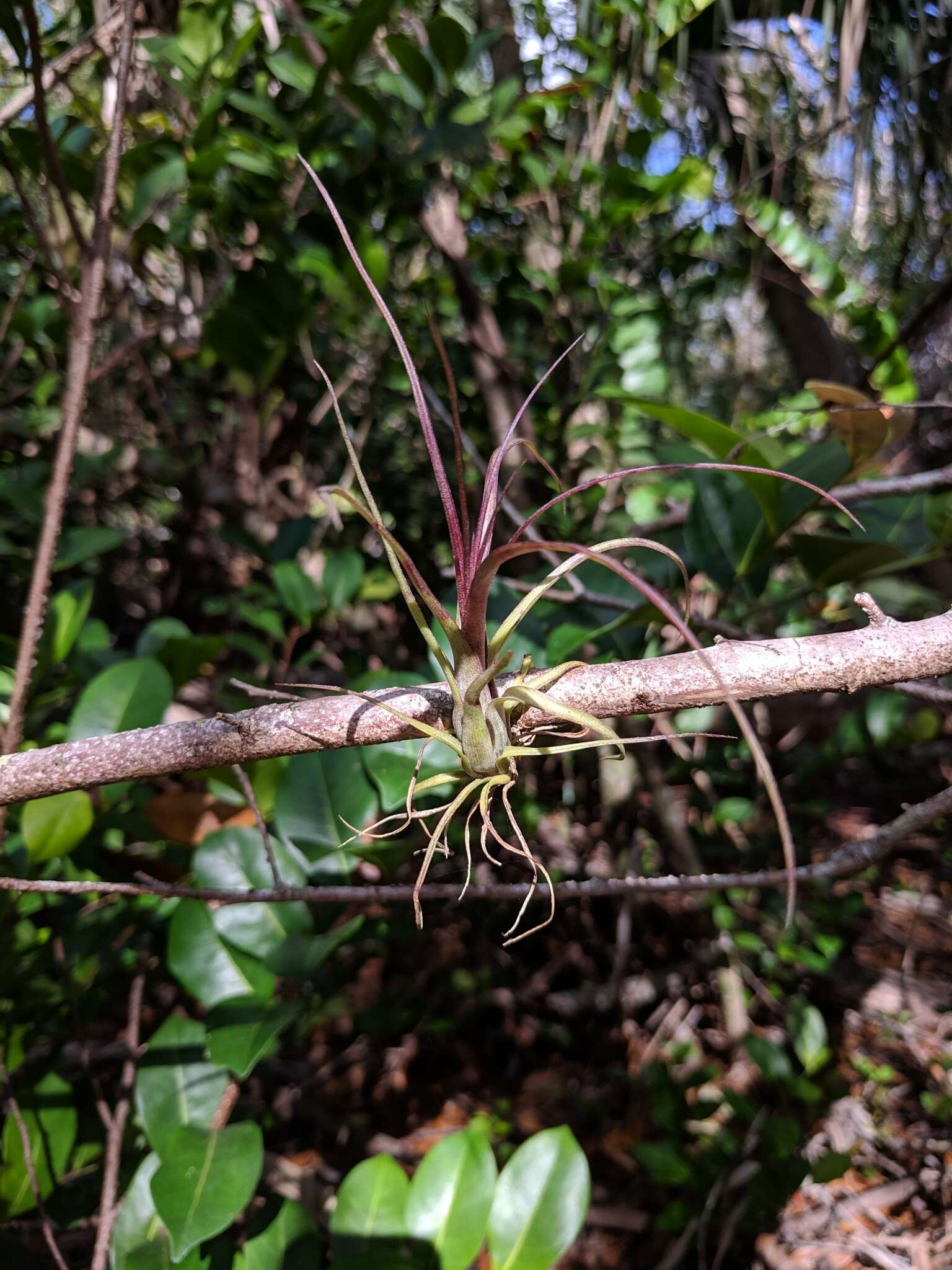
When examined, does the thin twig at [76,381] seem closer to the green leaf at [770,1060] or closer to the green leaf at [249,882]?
the green leaf at [249,882]

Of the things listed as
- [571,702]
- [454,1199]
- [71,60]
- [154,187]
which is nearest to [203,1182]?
[454,1199]

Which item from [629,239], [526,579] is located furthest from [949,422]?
[526,579]

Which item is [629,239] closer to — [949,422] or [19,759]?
[949,422]

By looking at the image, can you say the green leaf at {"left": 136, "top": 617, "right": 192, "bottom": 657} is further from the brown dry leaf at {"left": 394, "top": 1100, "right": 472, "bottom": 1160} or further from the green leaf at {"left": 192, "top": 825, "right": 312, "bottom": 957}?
the brown dry leaf at {"left": 394, "top": 1100, "right": 472, "bottom": 1160}

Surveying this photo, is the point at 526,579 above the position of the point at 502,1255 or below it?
above

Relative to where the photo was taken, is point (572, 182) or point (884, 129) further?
point (884, 129)

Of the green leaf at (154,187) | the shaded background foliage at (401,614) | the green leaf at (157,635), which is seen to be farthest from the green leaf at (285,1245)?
the green leaf at (154,187)
